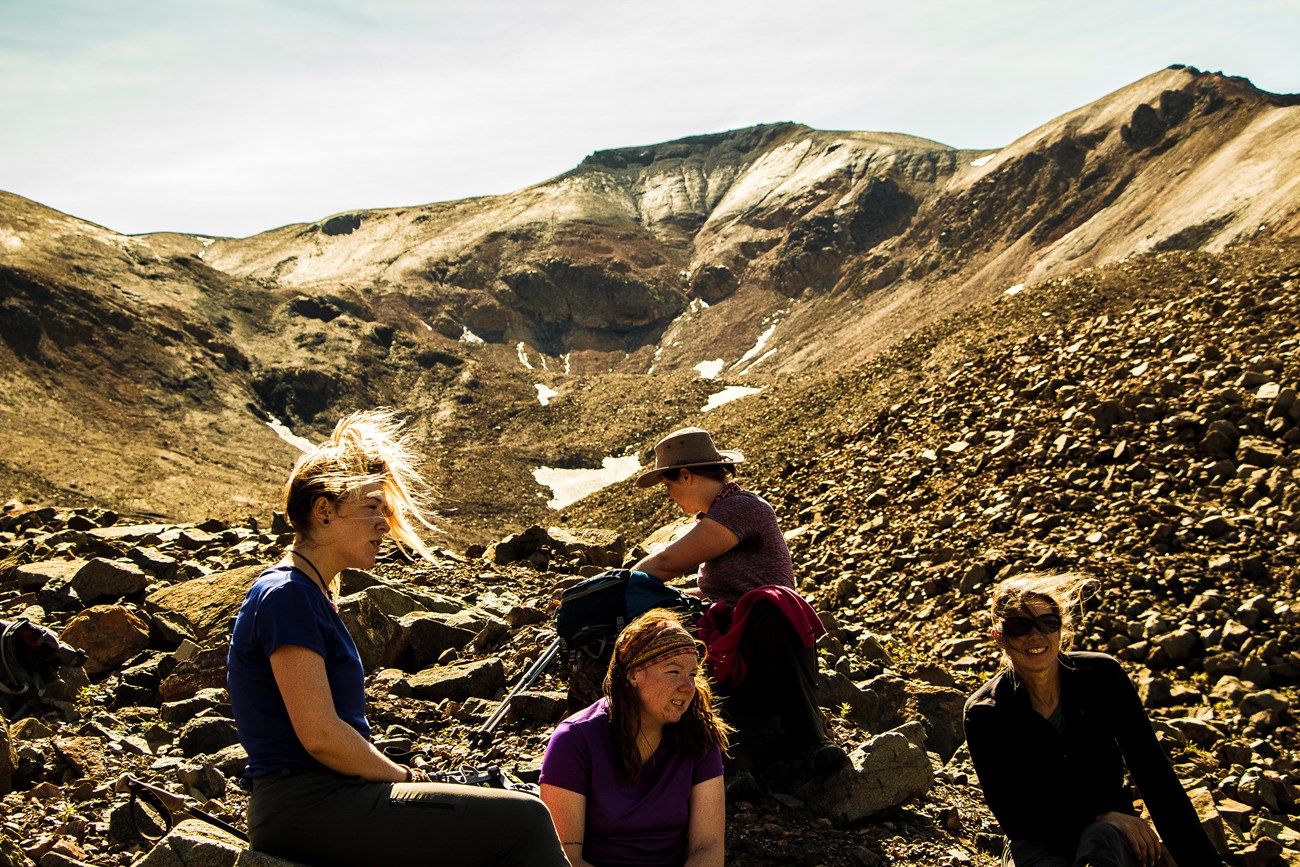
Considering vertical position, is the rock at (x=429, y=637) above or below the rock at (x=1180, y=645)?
above

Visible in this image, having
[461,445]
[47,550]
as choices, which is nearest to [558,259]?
[461,445]

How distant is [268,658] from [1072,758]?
3.29m

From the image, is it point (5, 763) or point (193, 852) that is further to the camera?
point (5, 763)

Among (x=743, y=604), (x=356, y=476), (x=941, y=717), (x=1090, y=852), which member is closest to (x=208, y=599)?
(x=743, y=604)

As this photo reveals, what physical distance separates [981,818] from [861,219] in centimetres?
11390

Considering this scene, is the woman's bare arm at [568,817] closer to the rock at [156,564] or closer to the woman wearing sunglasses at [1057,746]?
the woman wearing sunglasses at [1057,746]

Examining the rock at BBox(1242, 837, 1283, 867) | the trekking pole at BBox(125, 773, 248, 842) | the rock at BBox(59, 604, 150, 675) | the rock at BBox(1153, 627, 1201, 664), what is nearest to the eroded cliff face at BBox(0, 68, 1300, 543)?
the rock at BBox(59, 604, 150, 675)

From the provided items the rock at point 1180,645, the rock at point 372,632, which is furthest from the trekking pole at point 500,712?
the rock at point 1180,645

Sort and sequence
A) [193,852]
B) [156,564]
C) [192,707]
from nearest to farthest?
1. [193,852]
2. [192,707]
3. [156,564]

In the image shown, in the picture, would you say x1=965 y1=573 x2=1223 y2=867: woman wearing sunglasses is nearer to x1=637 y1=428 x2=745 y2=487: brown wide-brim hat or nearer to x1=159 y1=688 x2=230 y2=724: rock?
x1=637 y1=428 x2=745 y2=487: brown wide-brim hat

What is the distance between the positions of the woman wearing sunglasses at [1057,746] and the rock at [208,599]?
264 inches

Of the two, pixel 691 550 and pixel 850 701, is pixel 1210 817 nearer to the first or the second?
pixel 850 701

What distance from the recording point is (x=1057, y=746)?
14.8 ft

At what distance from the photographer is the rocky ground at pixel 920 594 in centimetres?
597
